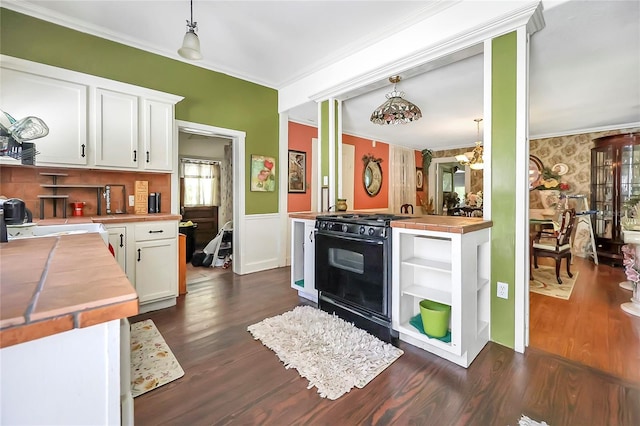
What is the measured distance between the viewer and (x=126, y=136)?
2840 mm

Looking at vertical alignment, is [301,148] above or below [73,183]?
above

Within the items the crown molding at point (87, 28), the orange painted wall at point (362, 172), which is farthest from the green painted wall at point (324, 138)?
the orange painted wall at point (362, 172)

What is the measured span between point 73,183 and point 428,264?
3.40m

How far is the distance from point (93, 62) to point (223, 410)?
3.41m

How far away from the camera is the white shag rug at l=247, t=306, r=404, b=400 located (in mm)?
1744

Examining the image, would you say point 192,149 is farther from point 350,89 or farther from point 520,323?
point 520,323

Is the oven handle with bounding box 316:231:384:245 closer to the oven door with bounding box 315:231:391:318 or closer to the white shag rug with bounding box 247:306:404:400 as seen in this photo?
the oven door with bounding box 315:231:391:318

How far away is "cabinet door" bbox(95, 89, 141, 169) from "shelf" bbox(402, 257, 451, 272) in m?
2.84

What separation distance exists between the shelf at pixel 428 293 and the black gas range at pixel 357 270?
0.56 ft

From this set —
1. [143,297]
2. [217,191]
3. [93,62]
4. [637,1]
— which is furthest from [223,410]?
[217,191]

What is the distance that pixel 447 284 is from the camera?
217 cm

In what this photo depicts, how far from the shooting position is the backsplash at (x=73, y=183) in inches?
99.0

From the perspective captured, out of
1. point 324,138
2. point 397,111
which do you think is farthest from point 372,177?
point 397,111

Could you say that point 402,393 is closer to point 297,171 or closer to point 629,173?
point 297,171
